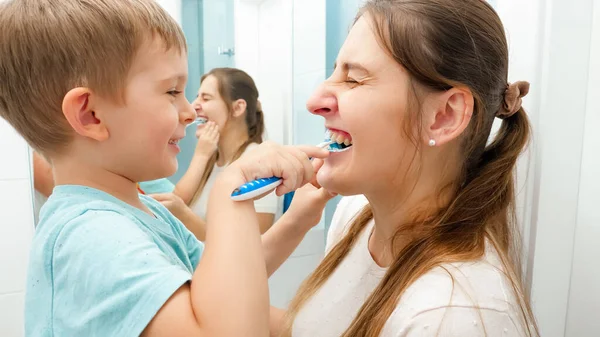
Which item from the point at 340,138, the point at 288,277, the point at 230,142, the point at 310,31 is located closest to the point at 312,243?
the point at 288,277

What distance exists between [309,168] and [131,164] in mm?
231

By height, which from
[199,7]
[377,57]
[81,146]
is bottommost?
[81,146]

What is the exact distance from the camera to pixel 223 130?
4.05 feet

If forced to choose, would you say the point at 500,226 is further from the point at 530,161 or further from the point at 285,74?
the point at 285,74

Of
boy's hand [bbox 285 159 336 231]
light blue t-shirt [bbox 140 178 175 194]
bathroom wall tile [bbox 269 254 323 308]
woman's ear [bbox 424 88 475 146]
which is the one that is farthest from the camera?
bathroom wall tile [bbox 269 254 323 308]

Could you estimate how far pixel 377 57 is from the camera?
1.94 feet

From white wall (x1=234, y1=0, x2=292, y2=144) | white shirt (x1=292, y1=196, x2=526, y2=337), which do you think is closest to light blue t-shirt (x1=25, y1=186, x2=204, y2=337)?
white shirt (x1=292, y1=196, x2=526, y2=337)

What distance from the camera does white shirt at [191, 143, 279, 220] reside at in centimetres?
112

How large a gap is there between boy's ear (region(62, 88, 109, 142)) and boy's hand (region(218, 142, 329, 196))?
16 cm

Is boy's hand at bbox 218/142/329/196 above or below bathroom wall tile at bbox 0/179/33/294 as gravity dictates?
above

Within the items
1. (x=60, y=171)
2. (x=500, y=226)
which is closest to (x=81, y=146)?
(x=60, y=171)

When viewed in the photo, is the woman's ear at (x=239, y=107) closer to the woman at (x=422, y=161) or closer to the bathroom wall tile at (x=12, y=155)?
the bathroom wall tile at (x=12, y=155)

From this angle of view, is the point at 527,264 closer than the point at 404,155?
No

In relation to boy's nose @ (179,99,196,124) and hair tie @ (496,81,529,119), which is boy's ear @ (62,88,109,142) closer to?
boy's nose @ (179,99,196,124)
